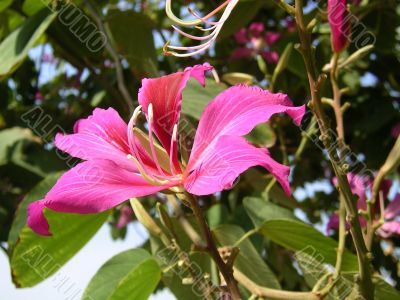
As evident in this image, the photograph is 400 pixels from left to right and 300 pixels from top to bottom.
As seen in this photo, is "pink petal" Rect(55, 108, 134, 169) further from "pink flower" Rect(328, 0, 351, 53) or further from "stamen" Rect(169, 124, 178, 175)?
"pink flower" Rect(328, 0, 351, 53)

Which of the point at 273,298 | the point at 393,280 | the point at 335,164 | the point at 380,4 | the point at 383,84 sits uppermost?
the point at 335,164

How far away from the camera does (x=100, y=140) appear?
26.6 inches

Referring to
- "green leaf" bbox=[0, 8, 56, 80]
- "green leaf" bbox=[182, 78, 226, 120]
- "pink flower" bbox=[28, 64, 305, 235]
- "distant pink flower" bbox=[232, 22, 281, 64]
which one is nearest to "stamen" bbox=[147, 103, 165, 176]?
"pink flower" bbox=[28, 64, 305, 235]

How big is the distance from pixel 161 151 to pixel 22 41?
2.43 ft

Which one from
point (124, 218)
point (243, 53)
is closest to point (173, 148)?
point (243, 53)

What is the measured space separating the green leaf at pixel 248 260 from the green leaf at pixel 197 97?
0.22 metres

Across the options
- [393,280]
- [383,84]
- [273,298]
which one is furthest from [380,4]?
[273,298]

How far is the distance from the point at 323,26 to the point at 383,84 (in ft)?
2.22

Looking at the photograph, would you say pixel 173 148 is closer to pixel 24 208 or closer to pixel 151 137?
pixel 151 137

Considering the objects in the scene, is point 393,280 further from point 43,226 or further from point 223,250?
point 43,226

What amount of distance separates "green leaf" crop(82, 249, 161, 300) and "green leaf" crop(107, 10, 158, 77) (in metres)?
0.56

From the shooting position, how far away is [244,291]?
0.97 metres

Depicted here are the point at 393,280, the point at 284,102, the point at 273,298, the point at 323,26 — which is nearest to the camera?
the point at 284,102

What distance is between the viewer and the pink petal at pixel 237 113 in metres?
0.58
